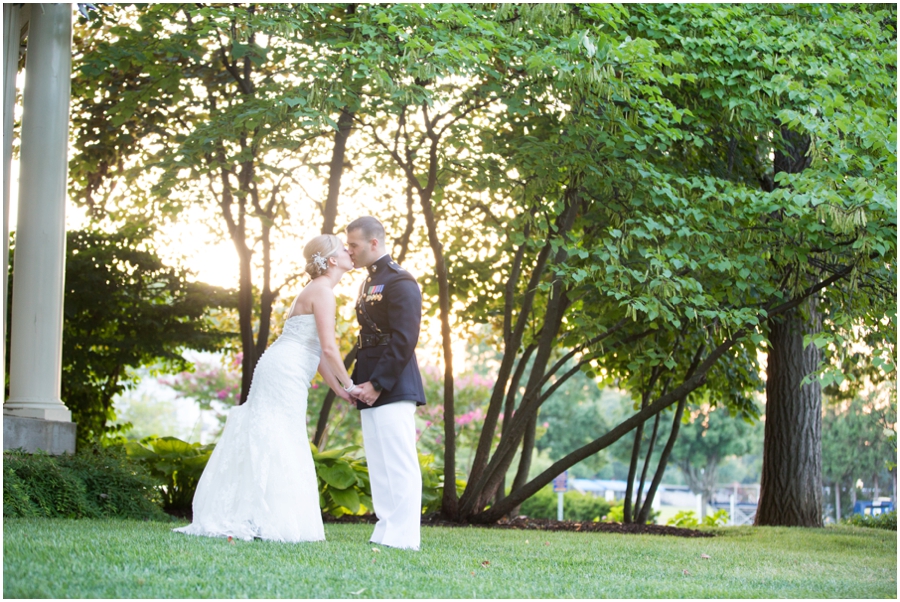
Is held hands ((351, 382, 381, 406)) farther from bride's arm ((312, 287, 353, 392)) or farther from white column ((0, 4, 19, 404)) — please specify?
white column ((0, 4, 19, 404))

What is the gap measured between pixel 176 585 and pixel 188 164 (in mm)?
4343

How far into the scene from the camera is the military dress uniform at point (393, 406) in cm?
489

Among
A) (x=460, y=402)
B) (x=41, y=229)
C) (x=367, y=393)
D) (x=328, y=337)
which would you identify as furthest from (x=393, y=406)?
(x=460, y=402)

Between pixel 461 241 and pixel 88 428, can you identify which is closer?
pixel 461 241

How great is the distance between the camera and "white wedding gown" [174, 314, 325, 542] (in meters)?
4.88

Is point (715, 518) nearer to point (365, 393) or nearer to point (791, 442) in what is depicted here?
point (791, 442)

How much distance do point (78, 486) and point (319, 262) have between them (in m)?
2.61

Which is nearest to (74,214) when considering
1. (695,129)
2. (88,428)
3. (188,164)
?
(88,428)

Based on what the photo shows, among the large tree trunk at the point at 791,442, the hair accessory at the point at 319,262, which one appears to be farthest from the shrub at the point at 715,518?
the hair accessory at the point at 319,262

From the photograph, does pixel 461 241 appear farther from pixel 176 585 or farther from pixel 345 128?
pixel 176 585

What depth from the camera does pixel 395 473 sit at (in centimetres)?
489

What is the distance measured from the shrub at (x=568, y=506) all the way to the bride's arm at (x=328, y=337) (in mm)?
14284

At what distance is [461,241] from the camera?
9.88m

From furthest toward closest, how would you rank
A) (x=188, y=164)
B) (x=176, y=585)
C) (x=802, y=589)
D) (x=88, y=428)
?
1. (x=88, y=428)
2. (x=188, y=164)
3. (x=802, y=589)
4. (x=176, y=585)
